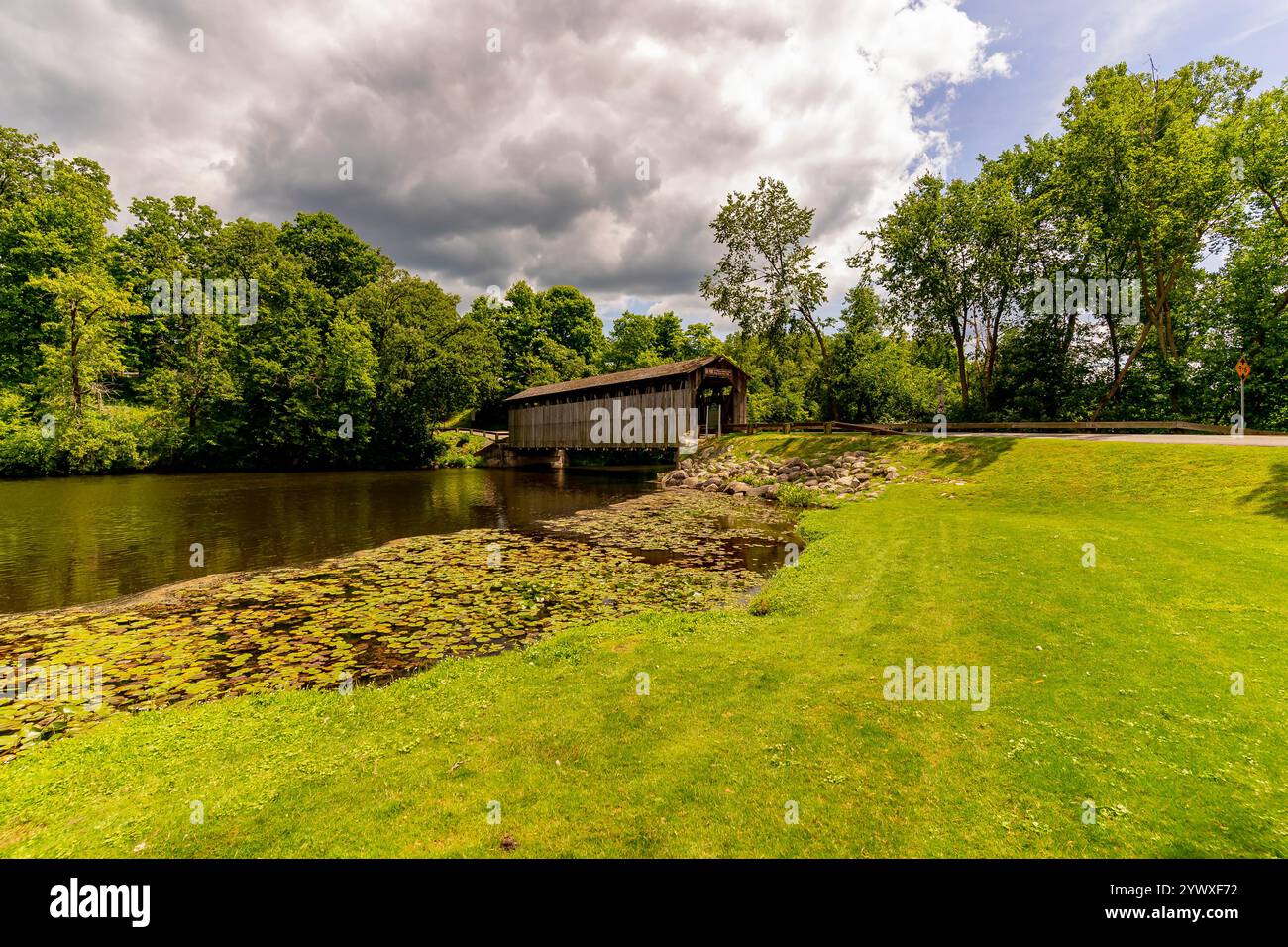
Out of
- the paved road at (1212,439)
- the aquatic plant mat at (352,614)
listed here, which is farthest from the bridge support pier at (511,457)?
the paved road at (1212,439)

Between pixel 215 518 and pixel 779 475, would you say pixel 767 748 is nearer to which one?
pixel 215 518

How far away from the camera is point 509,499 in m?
31.1

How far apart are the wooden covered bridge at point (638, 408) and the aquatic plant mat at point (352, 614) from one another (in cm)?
2479

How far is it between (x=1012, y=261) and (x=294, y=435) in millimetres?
63113

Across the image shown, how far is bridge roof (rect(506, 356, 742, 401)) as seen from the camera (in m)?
41.3

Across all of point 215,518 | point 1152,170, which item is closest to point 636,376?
point 215,518

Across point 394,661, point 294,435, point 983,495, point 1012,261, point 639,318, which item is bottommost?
point 394,661

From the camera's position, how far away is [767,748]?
561cm

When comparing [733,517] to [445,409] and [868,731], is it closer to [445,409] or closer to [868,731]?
[868,731]

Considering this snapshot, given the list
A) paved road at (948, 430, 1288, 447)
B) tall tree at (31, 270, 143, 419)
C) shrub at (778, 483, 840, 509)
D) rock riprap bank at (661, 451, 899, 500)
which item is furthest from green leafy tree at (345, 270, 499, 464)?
paved road at (948, 430, 1288, 447)

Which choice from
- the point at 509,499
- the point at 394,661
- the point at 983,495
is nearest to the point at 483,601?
the point at 394,661

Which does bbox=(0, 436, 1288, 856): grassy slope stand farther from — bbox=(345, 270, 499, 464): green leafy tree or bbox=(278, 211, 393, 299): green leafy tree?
bbox=(278, 211, 393, 299): green leafy tree

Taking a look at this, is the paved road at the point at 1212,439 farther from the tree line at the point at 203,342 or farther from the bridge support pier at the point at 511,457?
the tree line at the point at 203,342

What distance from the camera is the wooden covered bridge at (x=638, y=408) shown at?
41781 mm
